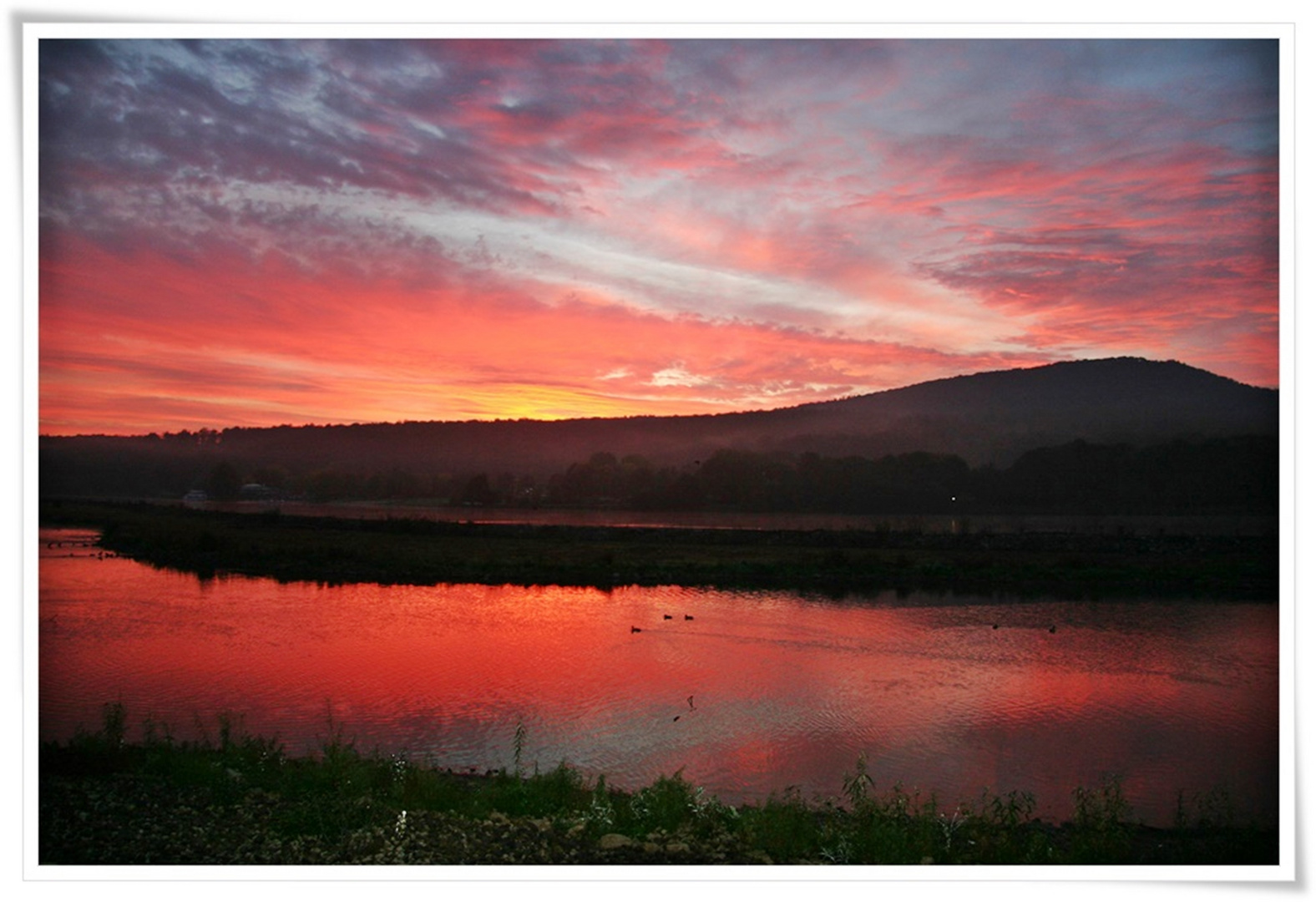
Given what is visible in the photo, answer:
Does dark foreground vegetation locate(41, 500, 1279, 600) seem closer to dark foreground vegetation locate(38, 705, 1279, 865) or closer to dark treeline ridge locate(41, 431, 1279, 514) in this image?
dark treeline ridge locate(41, 431, 1279, 514)

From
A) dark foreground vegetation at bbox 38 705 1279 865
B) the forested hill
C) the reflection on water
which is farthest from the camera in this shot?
the forested hill

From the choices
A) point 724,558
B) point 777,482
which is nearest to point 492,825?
point 724,558

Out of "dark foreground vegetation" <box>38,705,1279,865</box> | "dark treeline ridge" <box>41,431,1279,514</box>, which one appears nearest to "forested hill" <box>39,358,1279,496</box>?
"dark treeline ridge" <box>41,431,1279,514</box>

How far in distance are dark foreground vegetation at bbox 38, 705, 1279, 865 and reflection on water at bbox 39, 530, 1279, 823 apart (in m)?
0.52

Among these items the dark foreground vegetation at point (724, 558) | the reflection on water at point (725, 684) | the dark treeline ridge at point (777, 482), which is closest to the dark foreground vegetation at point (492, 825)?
the reflection on water at point (725, 684)

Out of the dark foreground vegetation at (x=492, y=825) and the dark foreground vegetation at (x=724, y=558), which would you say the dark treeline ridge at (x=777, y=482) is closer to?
the dark foreground vegetation at (x=724, y=558)

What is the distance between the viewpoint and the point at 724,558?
16.9m

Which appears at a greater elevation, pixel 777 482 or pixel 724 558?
pixel 777 482

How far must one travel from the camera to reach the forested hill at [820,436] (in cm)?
1066

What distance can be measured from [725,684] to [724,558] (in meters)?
9.17

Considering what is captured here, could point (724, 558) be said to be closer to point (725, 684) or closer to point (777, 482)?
point (777, 482)

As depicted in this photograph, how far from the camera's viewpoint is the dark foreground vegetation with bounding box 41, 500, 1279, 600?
14.3 metres

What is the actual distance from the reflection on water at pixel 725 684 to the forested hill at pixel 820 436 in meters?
2.37
